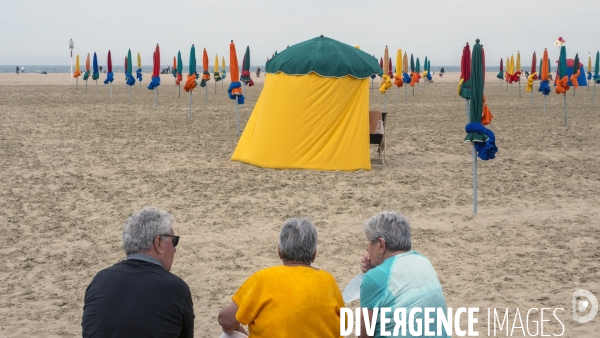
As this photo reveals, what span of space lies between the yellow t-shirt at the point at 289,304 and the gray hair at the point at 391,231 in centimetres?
32

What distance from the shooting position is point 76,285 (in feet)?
18.0

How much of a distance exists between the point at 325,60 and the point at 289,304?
26.2ft

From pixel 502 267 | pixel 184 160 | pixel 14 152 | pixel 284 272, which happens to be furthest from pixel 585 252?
pixel 14 152

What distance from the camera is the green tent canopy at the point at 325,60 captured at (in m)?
10.4

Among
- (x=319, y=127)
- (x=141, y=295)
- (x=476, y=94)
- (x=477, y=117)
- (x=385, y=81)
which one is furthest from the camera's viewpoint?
(x=385, y=81)

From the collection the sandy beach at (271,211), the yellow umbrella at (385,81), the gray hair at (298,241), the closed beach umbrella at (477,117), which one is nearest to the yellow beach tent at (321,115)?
the sandy beach at (271,211)

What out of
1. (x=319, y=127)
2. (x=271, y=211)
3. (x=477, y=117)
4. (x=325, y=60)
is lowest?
(x=271, y=211)

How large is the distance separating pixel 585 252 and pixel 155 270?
4.88 m

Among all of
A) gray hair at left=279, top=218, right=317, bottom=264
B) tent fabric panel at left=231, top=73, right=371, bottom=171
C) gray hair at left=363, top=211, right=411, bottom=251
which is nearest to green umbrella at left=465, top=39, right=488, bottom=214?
tent fabric panel at left=231, top=73, right=371, bottom=171

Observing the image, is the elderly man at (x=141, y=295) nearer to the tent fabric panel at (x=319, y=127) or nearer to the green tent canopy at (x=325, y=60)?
the tent fabric panel at (x=319, y=127)

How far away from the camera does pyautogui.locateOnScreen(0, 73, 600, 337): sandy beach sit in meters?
5.34

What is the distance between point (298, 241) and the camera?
294 cm

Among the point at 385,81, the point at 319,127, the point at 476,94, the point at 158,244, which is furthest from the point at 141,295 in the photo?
the point at 385,81

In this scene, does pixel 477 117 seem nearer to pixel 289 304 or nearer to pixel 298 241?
pixel 298 241
